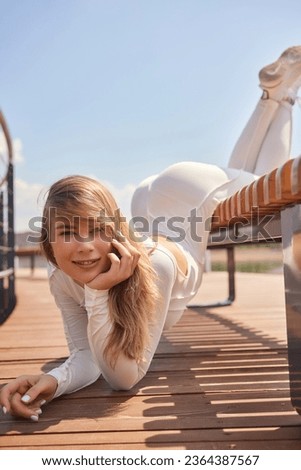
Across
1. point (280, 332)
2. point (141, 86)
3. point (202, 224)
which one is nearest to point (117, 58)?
point (141, 86)

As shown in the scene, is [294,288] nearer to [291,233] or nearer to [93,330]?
[291,233]

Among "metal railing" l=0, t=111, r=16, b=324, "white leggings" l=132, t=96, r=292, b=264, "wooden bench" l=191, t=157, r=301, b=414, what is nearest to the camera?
"wooden bench" l=191, t=157, r=301, b=414

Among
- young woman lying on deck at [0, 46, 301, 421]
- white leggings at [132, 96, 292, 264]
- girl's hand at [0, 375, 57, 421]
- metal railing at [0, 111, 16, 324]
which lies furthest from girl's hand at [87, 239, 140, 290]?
metal railing at [0, 111, 16, 324]

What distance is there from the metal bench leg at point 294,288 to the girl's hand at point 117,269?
1.09 ft

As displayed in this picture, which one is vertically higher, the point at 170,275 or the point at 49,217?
the point at 49,217

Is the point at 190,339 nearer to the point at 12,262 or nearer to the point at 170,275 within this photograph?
the point at 170,275

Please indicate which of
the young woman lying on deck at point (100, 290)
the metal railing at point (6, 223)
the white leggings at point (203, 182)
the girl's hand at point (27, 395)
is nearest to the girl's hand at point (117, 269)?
the young woman lying on deck at point (100, 290)

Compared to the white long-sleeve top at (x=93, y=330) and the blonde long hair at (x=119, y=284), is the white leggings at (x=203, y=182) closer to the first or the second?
the white long-sleeve top at (x=93, y=330)

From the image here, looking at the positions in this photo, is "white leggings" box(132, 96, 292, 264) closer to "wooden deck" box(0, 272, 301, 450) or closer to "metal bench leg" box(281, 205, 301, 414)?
"wooden deck" box(0, 272, 301, 450)

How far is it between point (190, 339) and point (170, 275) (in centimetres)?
84

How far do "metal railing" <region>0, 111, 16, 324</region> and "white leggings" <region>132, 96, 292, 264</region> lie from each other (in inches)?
33.6

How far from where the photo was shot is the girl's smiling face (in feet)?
3.93

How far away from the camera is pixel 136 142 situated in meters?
1.83
